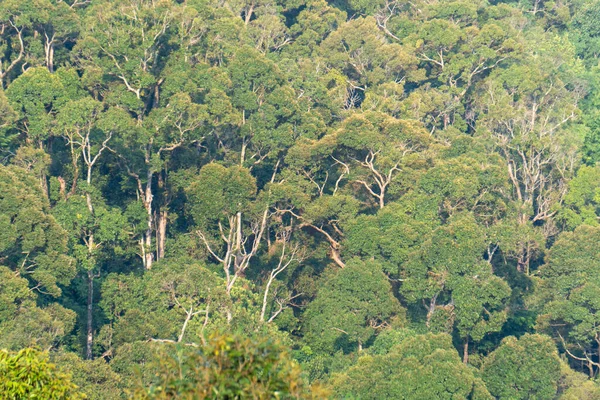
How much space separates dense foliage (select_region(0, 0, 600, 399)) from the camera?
32.3 metres

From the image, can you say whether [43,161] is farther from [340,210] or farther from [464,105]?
[464,105]

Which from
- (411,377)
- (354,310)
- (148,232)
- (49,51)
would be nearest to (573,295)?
(354,310)

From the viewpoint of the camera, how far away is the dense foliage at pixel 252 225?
32.3 meters

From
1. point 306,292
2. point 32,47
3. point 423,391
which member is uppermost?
point 32,47

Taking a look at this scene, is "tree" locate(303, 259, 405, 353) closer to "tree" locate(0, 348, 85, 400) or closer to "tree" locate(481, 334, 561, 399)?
"tree" locate(481, 334, 561, 399)

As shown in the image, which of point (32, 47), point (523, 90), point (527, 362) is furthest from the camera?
point (523, 90)

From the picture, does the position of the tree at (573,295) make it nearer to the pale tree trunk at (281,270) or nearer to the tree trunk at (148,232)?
the pale tree trunk at (281,270)

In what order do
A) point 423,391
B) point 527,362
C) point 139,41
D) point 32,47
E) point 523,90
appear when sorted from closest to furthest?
1. point 423,391
2. point 527,362
3. point 139,41
4. point 32,47
5. point 523,90

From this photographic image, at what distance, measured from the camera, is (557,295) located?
38.7m

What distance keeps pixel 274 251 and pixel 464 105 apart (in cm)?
1532

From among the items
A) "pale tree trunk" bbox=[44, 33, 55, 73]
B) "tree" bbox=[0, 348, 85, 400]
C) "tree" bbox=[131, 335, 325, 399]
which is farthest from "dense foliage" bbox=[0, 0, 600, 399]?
"tree" bbox=[131, 335, 325, 399]

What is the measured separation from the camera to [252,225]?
3816 centimetres

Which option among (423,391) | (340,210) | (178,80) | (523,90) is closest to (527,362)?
(423,391)

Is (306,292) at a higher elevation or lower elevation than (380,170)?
lower
